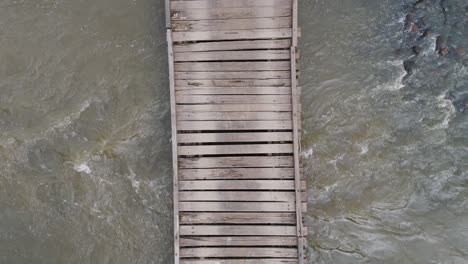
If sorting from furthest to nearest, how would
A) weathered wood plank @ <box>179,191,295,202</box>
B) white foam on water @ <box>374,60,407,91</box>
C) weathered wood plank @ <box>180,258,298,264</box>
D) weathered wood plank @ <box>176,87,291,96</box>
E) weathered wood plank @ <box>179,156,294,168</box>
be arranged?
1. white foam on water @ <box>374,60,407,91</box>
2. weathered wood plank @ <box>176,87,291,96</box>
3. weathered wood plank @ <box>179,156,294,168</box>
4. weathered wood plank @ <box>179,191,295,202</box>
5. weathered wood plank @ <box>180,258,298,264</box>

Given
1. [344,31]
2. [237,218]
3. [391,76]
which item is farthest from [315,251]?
[344,31]

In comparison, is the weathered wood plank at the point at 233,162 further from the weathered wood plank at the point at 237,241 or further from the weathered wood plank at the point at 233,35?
the weathered wood plank at the point at 233,35

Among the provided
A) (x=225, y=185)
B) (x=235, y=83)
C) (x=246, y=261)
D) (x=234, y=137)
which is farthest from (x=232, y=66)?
(x=246, y=261)

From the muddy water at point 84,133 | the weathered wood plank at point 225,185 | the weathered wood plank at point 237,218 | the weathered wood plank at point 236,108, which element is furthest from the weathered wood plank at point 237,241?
the weathered wood plank at point 236,108

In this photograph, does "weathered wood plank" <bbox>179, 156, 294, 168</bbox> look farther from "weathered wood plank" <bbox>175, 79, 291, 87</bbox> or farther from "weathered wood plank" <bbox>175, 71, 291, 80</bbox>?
"weathered wood plank" <bbox>175, 71, 291, 80</bbox>

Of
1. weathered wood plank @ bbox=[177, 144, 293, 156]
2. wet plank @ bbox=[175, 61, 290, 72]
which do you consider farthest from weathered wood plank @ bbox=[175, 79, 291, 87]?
weathered wood plank @ bbox=[177, 144, 293, 156]

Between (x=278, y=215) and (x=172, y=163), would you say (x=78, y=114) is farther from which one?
(x=278, y=215)

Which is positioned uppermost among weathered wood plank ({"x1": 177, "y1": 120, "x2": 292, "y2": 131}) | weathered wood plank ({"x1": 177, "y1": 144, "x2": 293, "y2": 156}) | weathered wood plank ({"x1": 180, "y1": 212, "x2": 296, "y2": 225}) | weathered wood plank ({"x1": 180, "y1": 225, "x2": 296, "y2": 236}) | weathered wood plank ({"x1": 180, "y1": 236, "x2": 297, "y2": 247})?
weathered wood plank ({"x1": 177, "y1": 120, "x2": 292, "y2": 131})
